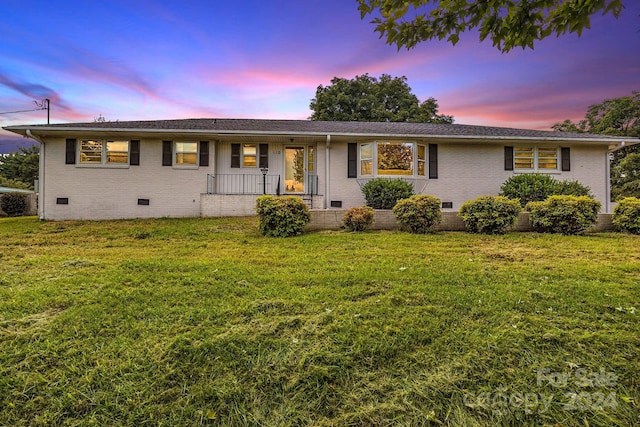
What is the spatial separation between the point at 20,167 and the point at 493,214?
4040 cm

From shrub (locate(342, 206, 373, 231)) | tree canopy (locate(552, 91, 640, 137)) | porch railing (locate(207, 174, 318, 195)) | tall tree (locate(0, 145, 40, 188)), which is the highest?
tree canopy (locate(552, 91, 640, 137))

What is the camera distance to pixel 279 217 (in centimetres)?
695

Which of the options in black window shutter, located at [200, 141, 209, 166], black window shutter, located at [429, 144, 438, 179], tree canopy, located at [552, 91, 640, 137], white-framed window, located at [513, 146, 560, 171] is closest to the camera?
black window shutter, located at [200, 141, 209, 166]

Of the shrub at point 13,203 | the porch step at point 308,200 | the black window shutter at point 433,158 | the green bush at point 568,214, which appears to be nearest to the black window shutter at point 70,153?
the shrub at point 13,203

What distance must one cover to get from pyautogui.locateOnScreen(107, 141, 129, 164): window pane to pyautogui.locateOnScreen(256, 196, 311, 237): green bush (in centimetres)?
699

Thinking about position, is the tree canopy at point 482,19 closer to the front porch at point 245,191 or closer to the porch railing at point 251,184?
the front porch at point 245,191

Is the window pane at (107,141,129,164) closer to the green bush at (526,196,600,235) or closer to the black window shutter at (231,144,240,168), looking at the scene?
the black window shutter at (231,144,240,168)

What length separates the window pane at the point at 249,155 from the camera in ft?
38.7

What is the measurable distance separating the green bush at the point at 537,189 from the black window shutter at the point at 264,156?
28.7ft

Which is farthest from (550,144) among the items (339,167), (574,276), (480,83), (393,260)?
(393,260)

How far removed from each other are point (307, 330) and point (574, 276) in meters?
3.61

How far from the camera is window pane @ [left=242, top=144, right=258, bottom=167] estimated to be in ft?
38.7

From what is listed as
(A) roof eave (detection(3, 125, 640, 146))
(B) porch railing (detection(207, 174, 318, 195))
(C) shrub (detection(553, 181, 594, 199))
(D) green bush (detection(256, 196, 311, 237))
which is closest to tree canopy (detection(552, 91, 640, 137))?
(A) roof eave (detection(3, 125, 640, 146))

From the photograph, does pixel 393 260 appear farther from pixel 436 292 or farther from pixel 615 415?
pixel 615 415
